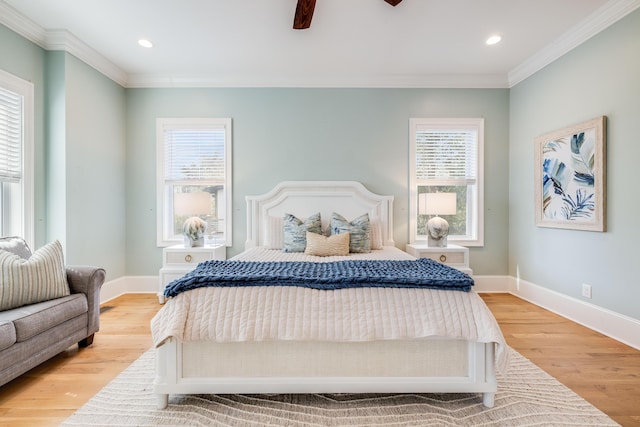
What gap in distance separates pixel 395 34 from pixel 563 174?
6.98ft

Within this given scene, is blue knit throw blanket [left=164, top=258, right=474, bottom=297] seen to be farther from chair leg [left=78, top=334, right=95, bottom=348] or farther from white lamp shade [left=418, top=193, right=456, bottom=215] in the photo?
white lamp shade [left=418, top=193, right=456, bottom=215]

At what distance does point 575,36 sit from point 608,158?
1.22 m

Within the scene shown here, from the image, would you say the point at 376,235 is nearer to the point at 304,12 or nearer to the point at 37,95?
the point at 304,12

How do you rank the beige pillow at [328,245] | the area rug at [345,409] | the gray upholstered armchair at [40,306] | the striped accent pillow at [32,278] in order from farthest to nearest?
the beige pillow at [328,245], the striped accent pillow at [32,278], the gray upholstered armchair at [40,306], the area rug at [345,409]

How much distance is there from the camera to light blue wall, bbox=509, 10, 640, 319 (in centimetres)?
250

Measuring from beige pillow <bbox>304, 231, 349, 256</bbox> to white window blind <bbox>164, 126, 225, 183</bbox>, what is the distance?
1.57 m

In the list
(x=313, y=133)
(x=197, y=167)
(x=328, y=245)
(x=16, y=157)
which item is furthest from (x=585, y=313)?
(x=16, y=157)

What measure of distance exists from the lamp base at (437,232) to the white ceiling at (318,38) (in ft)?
5.59

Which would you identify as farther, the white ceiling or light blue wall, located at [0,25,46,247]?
light blue wall, located at [0,25,46,247]

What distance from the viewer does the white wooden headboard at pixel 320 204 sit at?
3.83m

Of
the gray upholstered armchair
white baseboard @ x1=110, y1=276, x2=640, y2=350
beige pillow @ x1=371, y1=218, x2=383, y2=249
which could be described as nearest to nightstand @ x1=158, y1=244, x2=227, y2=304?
white baseboard @ x1=110, y1=276, x2=640, y2=350

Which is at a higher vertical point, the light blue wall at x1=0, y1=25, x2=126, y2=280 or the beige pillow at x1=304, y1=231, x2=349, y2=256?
the light blue wall at x1=0, y1=25, x2=126, y2=280

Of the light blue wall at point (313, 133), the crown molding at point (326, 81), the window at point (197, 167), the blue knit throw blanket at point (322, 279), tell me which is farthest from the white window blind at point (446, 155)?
the window at point (197, 167)

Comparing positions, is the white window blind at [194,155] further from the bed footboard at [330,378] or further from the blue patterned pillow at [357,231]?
the bed footboard at [330,378]
